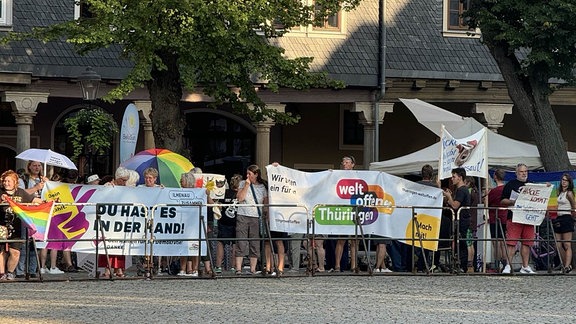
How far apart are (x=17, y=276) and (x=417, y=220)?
6.02m

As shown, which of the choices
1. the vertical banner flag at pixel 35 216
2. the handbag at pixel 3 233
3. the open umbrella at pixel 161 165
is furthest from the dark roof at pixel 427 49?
the handbag at pixel 3 233

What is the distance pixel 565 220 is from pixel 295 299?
7.25 meters

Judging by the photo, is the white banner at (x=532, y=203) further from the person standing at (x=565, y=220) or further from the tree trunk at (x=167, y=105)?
the tree trunk at (x=167, y=105)

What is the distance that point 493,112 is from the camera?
36.8 meters

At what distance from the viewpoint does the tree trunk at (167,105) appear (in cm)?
2511

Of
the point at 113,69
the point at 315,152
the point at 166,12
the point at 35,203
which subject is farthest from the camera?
the point at 315,152

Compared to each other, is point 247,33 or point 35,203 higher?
point 247,33

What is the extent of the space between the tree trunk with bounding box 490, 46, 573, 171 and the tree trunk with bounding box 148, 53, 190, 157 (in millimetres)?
5788

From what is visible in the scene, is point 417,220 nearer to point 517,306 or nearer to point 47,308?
point 517,306

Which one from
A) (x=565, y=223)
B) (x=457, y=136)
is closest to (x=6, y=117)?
(x=457, y=136)

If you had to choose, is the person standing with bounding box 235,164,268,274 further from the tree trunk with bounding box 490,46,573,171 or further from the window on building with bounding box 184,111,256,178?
the window on building with bounding box 184,111,256,178

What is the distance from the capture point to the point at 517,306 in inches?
664

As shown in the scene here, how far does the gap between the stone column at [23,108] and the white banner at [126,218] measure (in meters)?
11.9

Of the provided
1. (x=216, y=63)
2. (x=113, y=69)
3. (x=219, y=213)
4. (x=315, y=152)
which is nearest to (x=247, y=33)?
(x=216, y=63)
